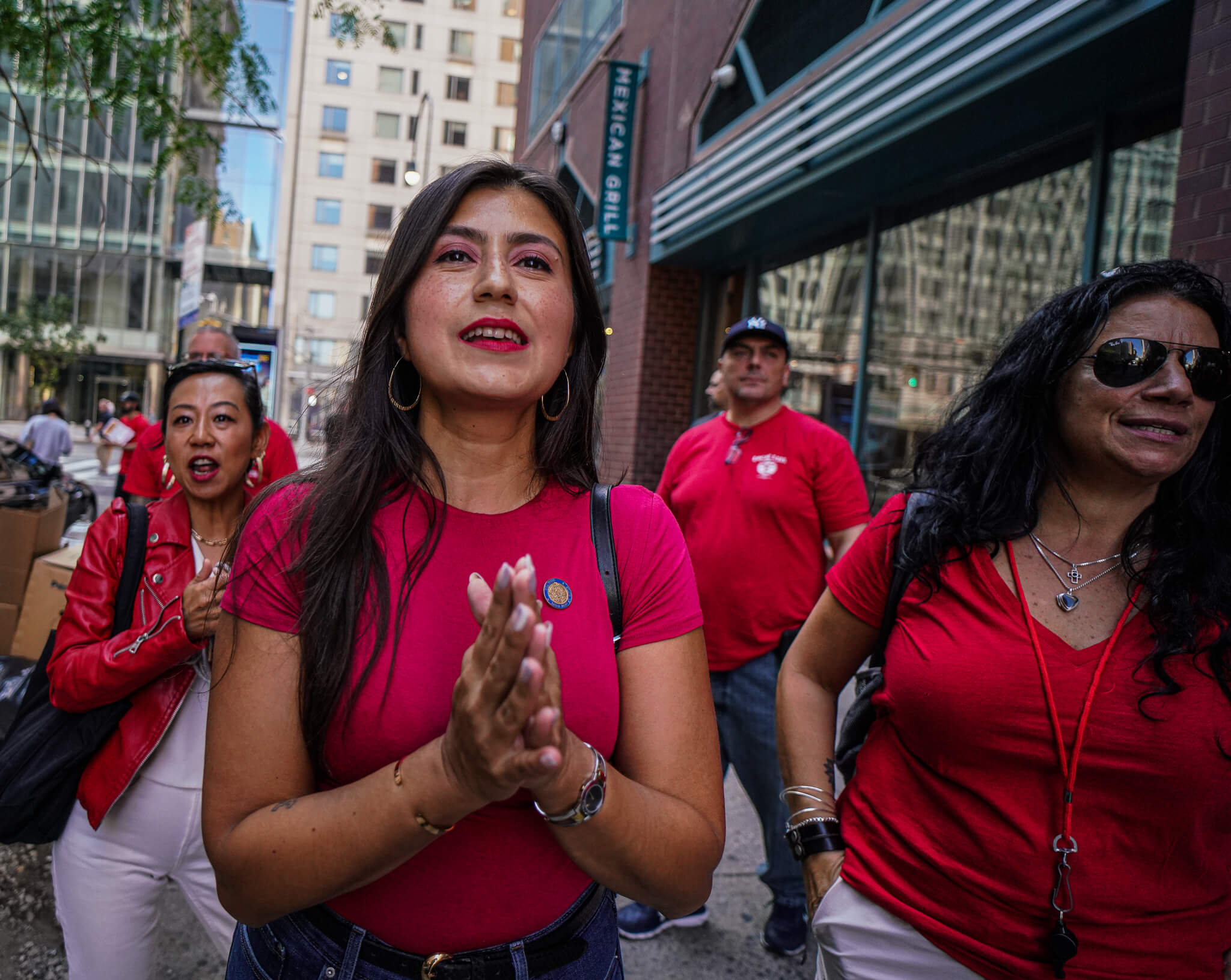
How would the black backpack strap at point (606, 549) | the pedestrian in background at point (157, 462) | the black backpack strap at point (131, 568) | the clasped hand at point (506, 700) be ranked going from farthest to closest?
1. the pedestrian in background at point (157, 462)
2. the black backpack strap at point (131, 568)
3. the black backpack strap at point (606, 549)
4. the clasped hand at point (506, 700)

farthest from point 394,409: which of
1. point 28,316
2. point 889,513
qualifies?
point 28,316

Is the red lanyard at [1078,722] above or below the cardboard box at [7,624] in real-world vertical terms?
above

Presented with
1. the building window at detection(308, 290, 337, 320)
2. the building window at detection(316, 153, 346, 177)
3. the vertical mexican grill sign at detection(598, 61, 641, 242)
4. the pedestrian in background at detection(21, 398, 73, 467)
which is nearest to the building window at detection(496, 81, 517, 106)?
the building window at detection(316, 153, 346, 177)

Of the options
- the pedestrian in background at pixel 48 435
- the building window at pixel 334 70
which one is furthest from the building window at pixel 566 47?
the building window at pixel 334 70

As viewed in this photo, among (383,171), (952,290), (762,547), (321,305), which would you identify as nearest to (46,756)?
(762,547)

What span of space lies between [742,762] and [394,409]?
248 cm

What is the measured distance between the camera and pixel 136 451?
386cm

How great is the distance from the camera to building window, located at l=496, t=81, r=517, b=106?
53625 mm

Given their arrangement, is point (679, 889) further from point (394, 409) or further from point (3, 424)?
point (3, 424)

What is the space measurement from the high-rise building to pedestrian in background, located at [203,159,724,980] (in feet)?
174

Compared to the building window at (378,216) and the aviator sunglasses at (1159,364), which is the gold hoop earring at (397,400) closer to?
the aviator sunglasses at (1159,364)

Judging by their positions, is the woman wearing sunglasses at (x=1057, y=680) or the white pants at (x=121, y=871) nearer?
the woman wearing sunglasses at (x=1057, y=680)

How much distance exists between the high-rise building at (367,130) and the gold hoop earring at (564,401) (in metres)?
52.9

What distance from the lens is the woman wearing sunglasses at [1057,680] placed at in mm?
1650
